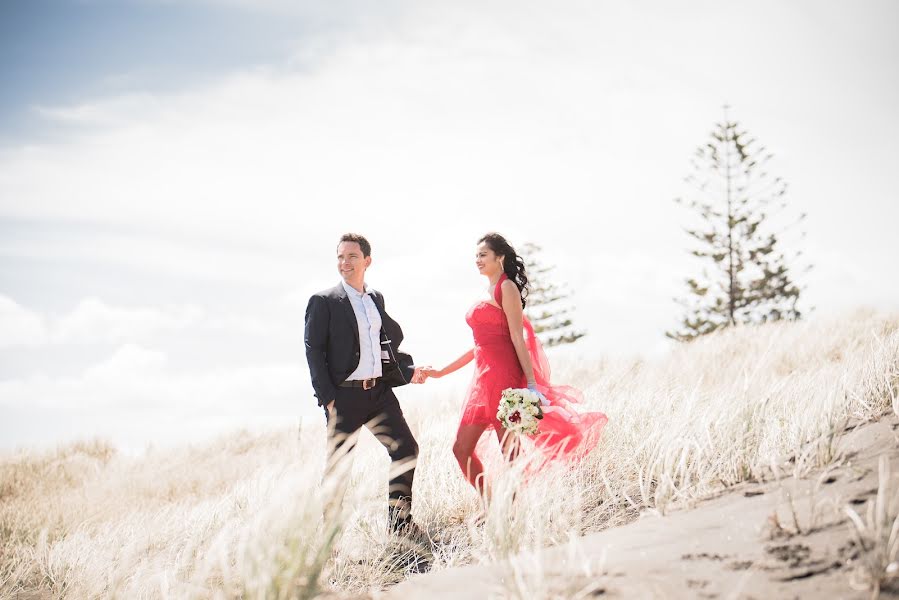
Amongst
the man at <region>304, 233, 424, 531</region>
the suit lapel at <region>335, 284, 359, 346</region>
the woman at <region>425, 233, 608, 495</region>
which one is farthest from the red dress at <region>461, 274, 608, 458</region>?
the suit lapel at <region>335, 284, 359, 346</region>

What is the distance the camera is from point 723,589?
2.21 m

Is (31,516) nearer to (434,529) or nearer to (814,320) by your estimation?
(434,529)

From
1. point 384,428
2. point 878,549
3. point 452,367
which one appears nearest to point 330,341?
point 384,428

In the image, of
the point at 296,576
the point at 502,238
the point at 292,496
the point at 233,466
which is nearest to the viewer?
the point at 296,576

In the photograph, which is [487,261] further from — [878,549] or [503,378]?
[878,549]

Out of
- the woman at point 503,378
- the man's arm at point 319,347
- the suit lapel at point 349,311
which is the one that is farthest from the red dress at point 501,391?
the man's arm at point 319,347

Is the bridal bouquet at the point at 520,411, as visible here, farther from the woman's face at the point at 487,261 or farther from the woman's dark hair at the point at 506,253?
the woman's face at the point at 487,261

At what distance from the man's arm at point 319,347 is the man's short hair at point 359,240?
0.58 meters

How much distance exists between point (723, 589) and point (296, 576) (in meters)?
1.72

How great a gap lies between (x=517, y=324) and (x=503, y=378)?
0.44 metres

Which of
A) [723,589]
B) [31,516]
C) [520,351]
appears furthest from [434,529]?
[31,516]

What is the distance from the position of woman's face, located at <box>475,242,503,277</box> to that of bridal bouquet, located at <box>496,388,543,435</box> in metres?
1.02

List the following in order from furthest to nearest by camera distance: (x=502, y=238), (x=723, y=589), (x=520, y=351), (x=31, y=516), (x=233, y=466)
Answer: (x=233, y=466)
(x=31, y=516)
(x=502, y=238)
(x=520, y=351)
(x=723, y=589)

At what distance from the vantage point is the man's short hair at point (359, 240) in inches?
191
